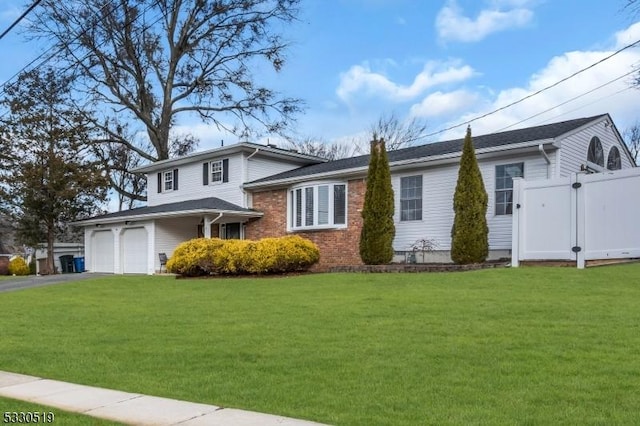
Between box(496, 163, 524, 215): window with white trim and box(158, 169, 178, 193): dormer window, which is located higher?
box(158, 169, 178, 193): dormer window

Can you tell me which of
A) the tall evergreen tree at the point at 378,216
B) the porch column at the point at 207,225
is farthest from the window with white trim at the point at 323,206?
the porch column at the point at 207,225

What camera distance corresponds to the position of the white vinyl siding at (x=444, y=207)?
617 inches

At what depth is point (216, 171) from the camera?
24609 millimetres

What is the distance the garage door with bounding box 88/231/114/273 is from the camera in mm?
26172

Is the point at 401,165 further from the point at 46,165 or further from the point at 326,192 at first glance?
the point at 46,165

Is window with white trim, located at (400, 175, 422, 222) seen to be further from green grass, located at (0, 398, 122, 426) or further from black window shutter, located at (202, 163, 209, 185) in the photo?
green grass, located at (0, 398, 122, 426)

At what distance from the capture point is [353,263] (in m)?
19.1

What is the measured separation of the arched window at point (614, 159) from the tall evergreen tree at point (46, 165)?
24.1 m

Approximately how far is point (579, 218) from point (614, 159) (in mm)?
8390

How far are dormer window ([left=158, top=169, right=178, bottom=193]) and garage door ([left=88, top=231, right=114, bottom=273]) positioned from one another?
3342 millimetres

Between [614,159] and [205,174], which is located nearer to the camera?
[614,159]

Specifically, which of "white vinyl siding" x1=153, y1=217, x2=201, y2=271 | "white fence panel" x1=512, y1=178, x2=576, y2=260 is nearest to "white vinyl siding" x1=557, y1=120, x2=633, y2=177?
"white fence panel" x1=512, y1=178, x2=576, y2=260

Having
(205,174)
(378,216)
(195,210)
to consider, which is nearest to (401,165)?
(378,216)

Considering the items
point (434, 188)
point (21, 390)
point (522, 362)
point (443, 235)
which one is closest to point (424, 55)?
point (434, 188)
